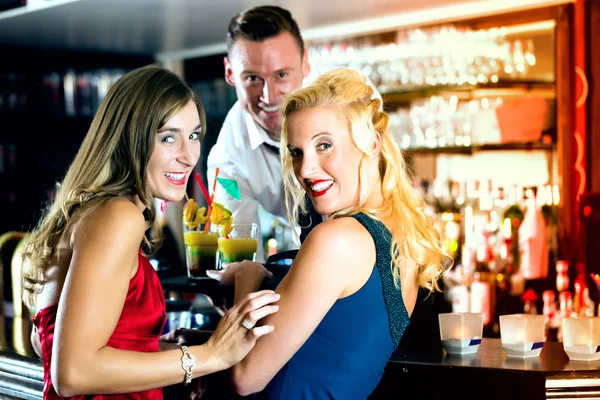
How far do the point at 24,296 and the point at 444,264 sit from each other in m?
0.97

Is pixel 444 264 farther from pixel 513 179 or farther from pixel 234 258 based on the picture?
pixel 513 179

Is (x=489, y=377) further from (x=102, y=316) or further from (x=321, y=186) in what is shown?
(x=102, y=316)

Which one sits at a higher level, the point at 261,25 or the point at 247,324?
the point at 261,25

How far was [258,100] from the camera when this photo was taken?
3.10 metres

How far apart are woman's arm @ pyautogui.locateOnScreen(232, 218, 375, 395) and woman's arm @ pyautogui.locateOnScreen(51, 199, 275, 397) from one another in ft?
0.13

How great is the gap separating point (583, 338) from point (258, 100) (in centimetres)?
162

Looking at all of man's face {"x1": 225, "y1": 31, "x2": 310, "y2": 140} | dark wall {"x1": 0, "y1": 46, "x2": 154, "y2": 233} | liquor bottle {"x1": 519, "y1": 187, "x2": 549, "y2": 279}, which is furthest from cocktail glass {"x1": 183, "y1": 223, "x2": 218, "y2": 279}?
dark wall {"x1": 0, "y1": 46, "x2": 154, "y2": 233}

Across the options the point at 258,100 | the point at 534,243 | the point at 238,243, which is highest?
the point at 258,100

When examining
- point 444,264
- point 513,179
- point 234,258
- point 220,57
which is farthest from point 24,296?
point 220,57

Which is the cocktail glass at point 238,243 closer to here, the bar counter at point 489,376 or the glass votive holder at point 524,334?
the bar counter at point 489,376

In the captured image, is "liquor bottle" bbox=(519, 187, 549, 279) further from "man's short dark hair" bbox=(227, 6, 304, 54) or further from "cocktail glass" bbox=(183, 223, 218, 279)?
"cocktail glass" bbox=(183, 223, 218, 279)

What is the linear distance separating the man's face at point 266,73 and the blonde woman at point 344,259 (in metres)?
1.20

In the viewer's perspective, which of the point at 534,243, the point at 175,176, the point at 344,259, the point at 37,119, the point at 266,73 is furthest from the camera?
the point at 37,119

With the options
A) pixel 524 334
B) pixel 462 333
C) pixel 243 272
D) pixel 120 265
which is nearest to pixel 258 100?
pixel 243 272
